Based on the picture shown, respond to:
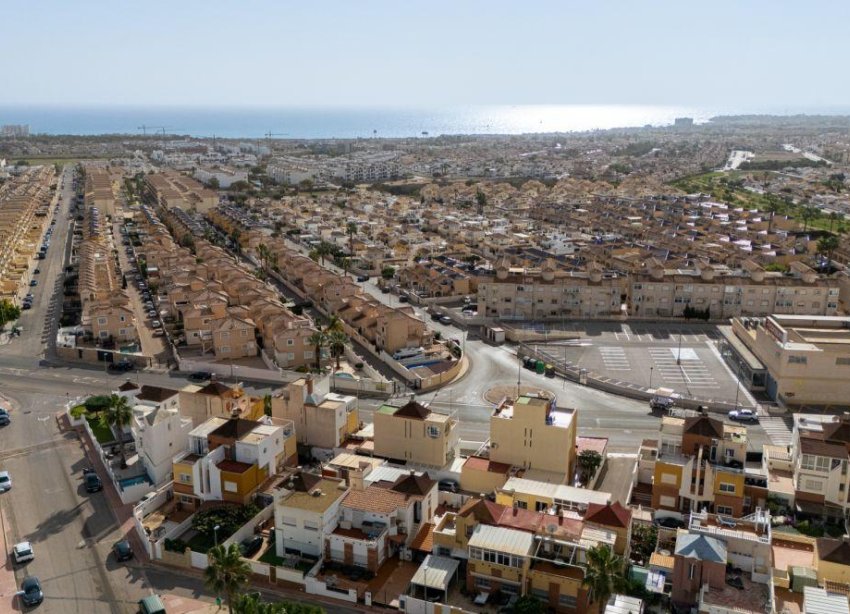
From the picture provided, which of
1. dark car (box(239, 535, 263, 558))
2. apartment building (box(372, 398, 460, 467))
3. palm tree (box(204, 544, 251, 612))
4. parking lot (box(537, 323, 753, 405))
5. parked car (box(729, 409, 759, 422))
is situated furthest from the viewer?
parking lot (box(537, 323, 753, 405))

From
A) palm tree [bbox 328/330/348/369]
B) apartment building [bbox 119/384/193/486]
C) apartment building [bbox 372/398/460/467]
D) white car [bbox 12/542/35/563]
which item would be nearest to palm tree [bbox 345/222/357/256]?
palm tree [bbox 328/330/348/369]

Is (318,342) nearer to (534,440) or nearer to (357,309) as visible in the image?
(357,309)

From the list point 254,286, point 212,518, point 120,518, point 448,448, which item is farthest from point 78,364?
point 448,448

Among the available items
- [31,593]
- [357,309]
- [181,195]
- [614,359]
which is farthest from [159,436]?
[181,195]

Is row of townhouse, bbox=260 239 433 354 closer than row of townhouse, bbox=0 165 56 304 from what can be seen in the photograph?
Yes

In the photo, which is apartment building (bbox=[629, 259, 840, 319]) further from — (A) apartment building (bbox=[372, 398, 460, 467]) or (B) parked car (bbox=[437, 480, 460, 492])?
(B) parked car (bbox=[437, 480, 460, 492])
